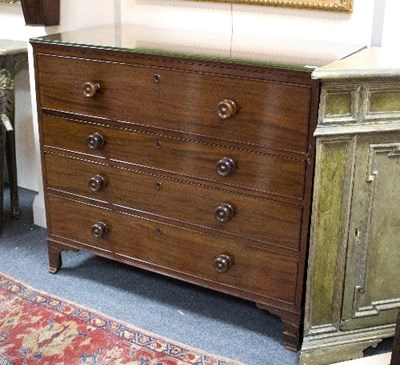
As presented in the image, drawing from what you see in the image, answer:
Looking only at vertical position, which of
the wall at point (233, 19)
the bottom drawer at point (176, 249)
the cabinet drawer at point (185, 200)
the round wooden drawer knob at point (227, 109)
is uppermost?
the wall at point (233, 19)

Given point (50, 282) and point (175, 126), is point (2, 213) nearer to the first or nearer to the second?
point (50, 282)

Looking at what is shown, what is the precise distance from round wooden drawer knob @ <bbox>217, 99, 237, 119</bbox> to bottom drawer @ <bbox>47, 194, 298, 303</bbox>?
0.50m

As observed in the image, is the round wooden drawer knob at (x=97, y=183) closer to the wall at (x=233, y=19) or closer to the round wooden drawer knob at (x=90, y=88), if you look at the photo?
the round wooden drawer knob at (x=90, y=88)

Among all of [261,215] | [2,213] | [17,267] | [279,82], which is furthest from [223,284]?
[2,213]

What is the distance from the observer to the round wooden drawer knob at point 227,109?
85.8 inches

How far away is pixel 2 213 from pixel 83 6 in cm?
116

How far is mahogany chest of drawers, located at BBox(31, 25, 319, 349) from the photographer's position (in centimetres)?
217

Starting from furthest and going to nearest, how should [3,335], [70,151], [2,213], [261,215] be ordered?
[2,213] < [70,151] < [3,335] < [261,215]

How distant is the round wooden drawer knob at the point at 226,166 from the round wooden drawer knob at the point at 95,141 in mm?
547

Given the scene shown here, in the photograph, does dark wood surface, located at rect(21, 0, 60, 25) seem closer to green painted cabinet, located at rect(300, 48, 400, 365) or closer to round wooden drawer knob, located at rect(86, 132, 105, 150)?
round wooden drawer knob, located at rect(86, 132, 105, 150)

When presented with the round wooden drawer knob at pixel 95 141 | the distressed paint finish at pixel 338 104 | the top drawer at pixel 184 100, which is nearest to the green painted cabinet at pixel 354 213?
the distressed paint finish at pixel 338 104

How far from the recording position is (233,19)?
8.93 feet

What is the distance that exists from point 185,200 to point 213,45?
61 cm

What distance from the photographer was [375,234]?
219 cm
